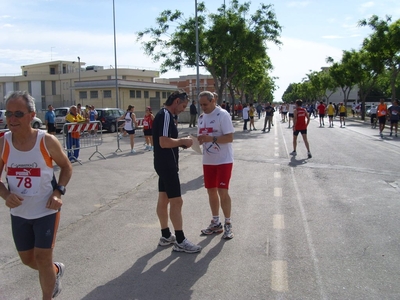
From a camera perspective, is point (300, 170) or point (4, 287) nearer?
point (4, 287)

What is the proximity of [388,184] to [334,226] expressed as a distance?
11.9ft

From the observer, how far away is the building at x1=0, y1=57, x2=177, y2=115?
4316 centimetres

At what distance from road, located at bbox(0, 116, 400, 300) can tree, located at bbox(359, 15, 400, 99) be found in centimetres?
2259

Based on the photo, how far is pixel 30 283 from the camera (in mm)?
4168

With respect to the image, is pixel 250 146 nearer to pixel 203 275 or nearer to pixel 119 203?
pixel 119 203

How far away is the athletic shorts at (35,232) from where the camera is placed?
3.28 metres

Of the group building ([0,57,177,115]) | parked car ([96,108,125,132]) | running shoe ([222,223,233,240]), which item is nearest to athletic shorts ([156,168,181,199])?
running shoe ([222,223,233,240])

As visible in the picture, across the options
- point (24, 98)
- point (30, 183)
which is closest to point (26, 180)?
point (30, 183)

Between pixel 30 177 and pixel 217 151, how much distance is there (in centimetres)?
266

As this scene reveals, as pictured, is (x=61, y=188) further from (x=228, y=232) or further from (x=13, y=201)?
(x=228, y=232)

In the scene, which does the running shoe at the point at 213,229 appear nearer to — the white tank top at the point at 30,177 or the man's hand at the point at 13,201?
the white tank top at the point at 30,177

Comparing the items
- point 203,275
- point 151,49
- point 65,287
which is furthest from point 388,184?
point 151,49

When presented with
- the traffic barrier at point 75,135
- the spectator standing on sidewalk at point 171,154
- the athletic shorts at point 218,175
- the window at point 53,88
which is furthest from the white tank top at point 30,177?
the window at point 53,88

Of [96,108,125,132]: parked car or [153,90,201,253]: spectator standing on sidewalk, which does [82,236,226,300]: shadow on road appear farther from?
[96,108,125,132]: parked car
